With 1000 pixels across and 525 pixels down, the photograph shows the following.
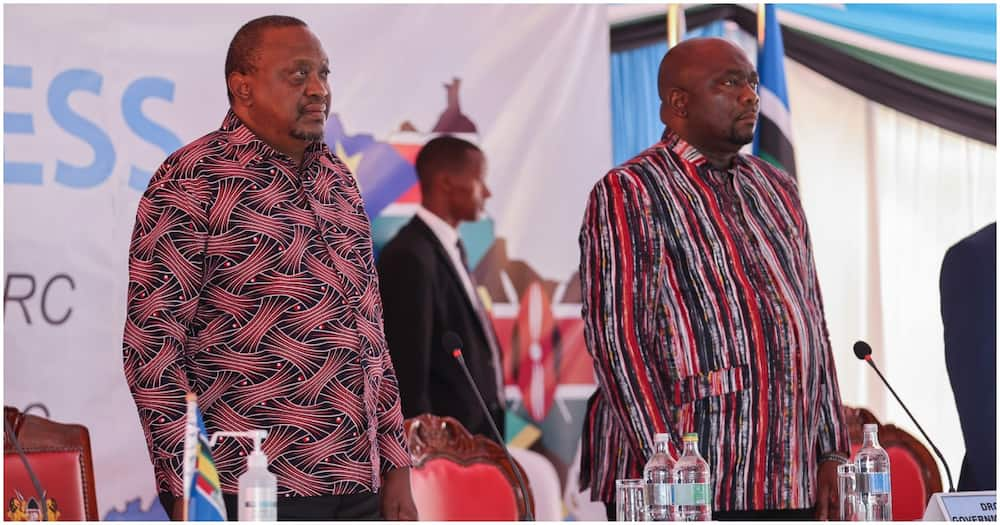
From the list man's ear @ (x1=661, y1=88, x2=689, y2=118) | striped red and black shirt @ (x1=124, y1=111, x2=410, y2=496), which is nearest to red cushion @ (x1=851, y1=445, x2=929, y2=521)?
man's ear @ (x1=661, y1=88, x2=689, y2=118)

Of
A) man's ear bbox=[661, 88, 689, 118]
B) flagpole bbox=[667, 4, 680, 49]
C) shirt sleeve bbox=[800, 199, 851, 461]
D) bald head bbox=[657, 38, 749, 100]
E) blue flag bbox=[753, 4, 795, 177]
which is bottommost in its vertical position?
shirt sleeve bbox=[800, 199, 851, 461]

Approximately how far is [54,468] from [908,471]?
2671 mm

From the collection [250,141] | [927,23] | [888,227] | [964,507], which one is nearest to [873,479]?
[964,507]

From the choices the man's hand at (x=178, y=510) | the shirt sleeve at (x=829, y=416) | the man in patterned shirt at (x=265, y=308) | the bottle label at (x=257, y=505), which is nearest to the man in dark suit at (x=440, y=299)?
the shirt sleeve at (x=829, y=416)

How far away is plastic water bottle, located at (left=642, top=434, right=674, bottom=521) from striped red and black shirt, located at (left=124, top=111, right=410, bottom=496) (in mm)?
579

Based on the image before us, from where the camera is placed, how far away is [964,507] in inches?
96.9

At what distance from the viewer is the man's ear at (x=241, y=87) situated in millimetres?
2967

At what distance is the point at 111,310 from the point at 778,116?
246cm

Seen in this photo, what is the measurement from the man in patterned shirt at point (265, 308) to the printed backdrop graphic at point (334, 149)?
1712 mm

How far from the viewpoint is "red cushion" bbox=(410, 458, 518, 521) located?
3842 mm

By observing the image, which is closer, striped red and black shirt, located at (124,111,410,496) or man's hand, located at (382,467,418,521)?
striped red and black shirt, located at (124,111,410,496)

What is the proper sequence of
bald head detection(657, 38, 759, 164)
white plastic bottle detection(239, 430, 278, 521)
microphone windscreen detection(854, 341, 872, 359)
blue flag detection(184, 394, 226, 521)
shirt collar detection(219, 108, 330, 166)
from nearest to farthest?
1. blue flag detection(184, 394, 226, 521)
2. white plastic bottle detection(239, 430, 278, 521)
3. shirt collar detection(219, 108, 330, 166)
4. microphone windscreen detection(854, 341, 872, 359)
5. bald head detection(657, 38, 759, 164)

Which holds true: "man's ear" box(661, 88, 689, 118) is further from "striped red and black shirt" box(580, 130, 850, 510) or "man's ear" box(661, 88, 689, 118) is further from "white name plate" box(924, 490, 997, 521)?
"white name plate" box(924, 490, 997, 521)

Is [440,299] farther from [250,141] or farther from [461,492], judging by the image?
[250,141]
